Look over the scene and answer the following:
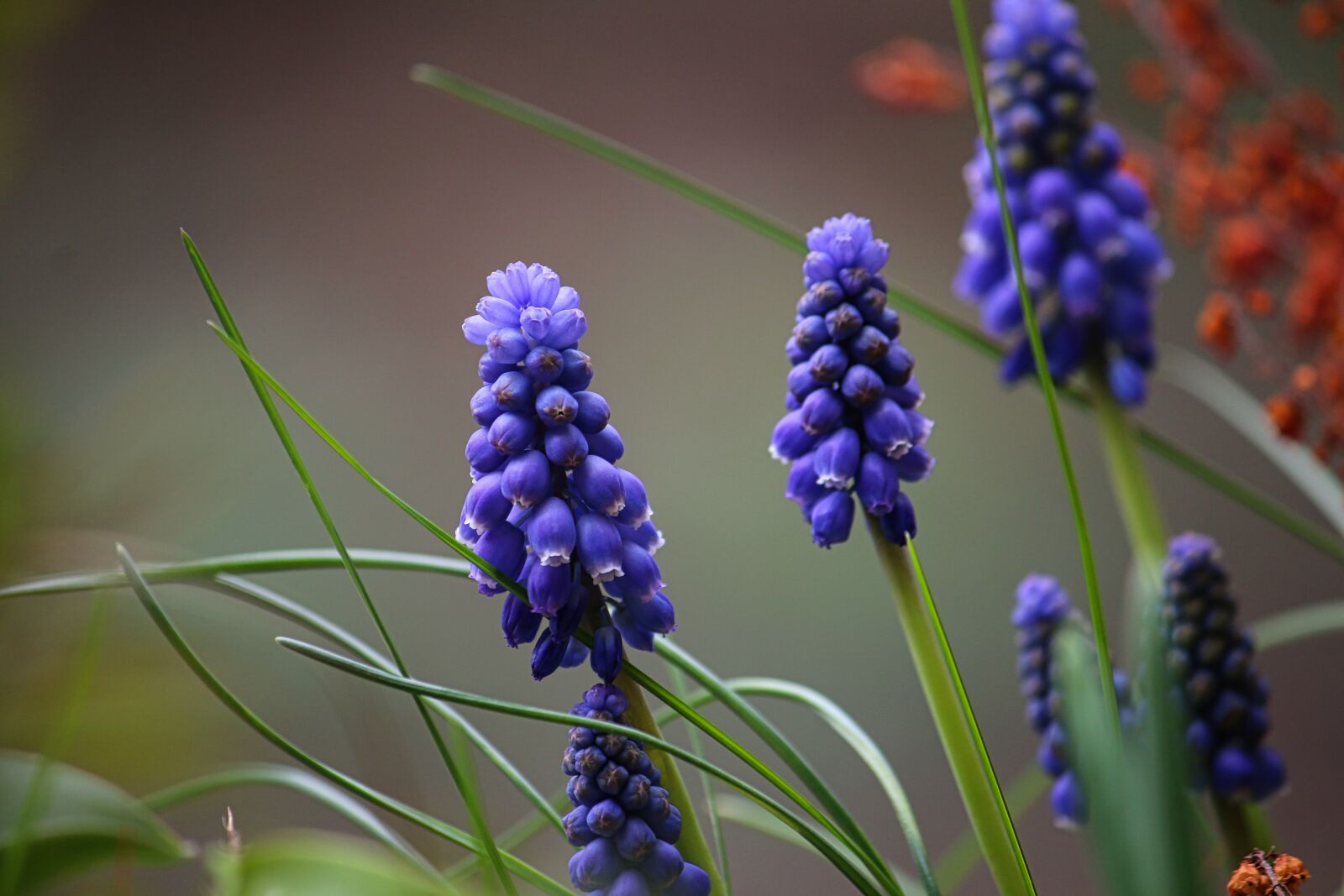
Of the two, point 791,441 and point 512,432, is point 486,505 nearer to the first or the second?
point 512,432

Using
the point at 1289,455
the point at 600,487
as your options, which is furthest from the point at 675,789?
the point at 1289,455

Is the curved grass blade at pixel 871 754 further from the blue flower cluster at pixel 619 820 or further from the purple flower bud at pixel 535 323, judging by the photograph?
the purple flower bud at pixel 535 323

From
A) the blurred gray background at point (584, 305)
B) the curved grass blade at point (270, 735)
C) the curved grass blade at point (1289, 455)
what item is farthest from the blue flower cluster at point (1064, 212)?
the blurred gray background at point (584, 305)

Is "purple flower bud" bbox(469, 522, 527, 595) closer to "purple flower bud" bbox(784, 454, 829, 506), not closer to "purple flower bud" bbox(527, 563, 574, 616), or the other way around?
"purple flower bud" bbox(527, 563, 574, 616)

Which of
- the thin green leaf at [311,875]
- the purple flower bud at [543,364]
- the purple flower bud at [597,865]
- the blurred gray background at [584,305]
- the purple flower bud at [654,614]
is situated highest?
the blurred gray background at [584,305]

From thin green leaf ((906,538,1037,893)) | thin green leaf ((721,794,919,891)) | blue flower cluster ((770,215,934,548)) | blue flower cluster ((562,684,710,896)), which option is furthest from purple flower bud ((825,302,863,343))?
thin green leaf ((721,794,919,891))

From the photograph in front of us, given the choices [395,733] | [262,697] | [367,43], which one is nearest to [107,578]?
[262,697]

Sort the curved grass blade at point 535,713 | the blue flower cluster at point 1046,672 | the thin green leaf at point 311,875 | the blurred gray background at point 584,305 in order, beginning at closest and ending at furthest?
the thin green leaf at point 311,875 → the curved grass blade at point 535,713 → the blue flower cluster at point 1046,672 → the blurred gray background at point 584,305
